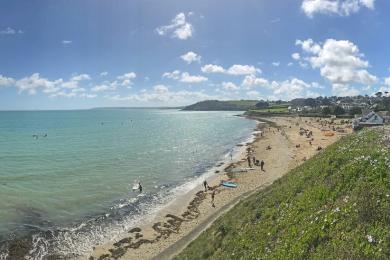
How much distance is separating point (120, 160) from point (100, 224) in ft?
118

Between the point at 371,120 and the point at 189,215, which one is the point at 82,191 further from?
the point at 371,120

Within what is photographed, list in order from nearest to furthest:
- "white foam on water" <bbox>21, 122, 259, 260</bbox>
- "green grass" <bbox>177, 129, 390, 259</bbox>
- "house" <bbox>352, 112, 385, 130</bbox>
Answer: "green grass" <bbox>177, 129, 390, 259</bbox>
"white foam on water" <bbox>21, 122, 259, 260</bbox>
"house" <bbox>352, 112, 385, 130</bbox>

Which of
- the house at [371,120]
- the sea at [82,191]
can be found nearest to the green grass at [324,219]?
the sea at [82,191]

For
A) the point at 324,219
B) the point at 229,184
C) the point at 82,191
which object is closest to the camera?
the point at 324,219

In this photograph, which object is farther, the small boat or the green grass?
the small boat

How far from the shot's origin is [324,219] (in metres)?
12.5

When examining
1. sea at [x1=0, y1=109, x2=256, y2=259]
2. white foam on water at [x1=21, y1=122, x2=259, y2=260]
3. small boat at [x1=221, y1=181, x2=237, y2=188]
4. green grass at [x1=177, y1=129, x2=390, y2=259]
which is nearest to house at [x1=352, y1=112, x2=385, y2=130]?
sea at [x1=0, y1=109, x2=256, y2=259]

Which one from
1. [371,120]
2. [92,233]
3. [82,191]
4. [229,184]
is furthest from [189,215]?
[371,120]

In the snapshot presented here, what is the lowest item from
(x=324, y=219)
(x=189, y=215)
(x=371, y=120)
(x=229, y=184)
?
(x=189, y=215)

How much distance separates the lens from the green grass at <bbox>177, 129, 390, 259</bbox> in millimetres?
10625

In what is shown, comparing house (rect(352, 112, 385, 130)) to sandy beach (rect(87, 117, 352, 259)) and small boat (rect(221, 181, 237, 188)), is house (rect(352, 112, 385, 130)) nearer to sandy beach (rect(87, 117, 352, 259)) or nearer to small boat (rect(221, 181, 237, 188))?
sandy beach (rect(87, 117, 352, 259))

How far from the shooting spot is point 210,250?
18.0 meters

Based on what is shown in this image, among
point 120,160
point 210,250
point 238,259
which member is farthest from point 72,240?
point 120,160

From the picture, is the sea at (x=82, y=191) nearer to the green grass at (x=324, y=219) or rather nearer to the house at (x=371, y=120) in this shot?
the green grass at (x=324, y=219)
